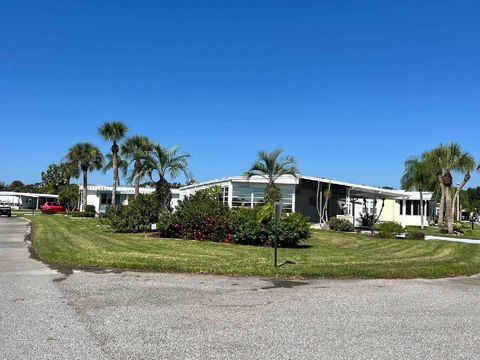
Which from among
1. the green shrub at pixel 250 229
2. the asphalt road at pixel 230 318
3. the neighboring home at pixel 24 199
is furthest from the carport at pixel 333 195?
Answer: the neighboring home at pixel 24 199

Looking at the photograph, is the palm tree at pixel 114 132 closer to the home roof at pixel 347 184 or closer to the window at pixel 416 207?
the home roof at pixel 347 184

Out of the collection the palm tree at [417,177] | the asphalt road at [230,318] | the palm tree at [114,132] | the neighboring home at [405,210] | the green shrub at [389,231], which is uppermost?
the palm tree at [114,132]

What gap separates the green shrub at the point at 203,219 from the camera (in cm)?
1861

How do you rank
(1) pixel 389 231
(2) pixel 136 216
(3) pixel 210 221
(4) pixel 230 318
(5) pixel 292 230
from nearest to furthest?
(4) pixel 230 318 < (5) pixel 292 230 < (3) pixel 210 221 < (2) pixel 136 216 < (1) pixel 389 231

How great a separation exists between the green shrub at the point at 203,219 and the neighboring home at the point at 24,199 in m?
66.1

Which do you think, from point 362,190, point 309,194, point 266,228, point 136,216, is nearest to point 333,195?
point 309,194

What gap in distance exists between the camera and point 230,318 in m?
6.57

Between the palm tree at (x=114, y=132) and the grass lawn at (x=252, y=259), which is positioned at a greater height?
the palm tree at (x=114, y=132)

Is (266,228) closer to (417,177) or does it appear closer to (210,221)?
(210,221)

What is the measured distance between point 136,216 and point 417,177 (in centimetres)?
2334

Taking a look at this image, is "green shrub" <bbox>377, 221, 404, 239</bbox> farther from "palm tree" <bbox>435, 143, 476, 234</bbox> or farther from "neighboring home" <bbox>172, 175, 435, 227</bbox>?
"palm tree" <bbox>435, 143, 476, 234</bbox>

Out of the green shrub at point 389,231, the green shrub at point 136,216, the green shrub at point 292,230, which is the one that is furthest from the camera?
the green shrub at point 389,231

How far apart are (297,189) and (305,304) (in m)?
25.6

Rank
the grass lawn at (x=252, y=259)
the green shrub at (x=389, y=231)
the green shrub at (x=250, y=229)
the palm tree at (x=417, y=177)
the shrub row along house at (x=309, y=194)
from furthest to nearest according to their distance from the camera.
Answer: the palm tree at (x=417, y=177), the shrub row along house at (x=309, y=194), the green shrub at (x=389, y=231), the green shrub at (x=250, y=229), the grass lawn at (x=252, y=259)
